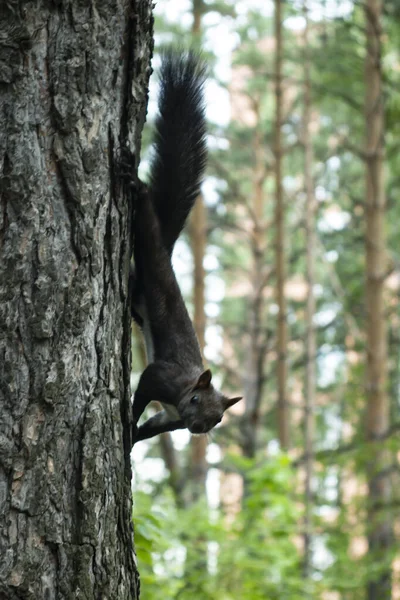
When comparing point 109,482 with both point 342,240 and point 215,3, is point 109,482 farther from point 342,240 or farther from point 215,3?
point 342,240

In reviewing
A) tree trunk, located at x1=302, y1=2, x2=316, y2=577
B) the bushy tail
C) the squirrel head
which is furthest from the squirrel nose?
tree trunk, located at x1=302, y1=2, x2=316, y2=577

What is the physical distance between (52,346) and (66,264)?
190 mm

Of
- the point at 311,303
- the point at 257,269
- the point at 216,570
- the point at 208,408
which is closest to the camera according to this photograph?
the point at 208,408

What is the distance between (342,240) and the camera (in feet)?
44.5

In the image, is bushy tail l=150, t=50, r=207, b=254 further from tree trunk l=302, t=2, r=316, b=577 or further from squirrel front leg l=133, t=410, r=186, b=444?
tree trunk l=302, t=2, r=316, b=577

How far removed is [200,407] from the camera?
359 centimetres

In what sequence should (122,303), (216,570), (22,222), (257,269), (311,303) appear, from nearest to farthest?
1. (22,222)
2. (122,303)
3. (216,570)
4. (311,303)
5. (257,269)

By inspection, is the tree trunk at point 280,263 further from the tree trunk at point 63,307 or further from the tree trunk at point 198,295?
the tree trunk at point 63,307

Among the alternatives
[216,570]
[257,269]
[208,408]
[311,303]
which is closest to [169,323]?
[208,408]

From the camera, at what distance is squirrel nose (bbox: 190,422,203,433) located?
3531 millimetres

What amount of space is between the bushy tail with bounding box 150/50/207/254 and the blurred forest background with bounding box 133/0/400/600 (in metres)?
0.23

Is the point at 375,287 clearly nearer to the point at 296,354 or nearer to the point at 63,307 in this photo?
the point at 63,307

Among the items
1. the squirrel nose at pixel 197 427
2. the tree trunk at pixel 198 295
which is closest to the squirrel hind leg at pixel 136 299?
the squirrel nose at pixel 197 427

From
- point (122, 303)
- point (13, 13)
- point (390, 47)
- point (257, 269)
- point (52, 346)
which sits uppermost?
point (390, 47)
